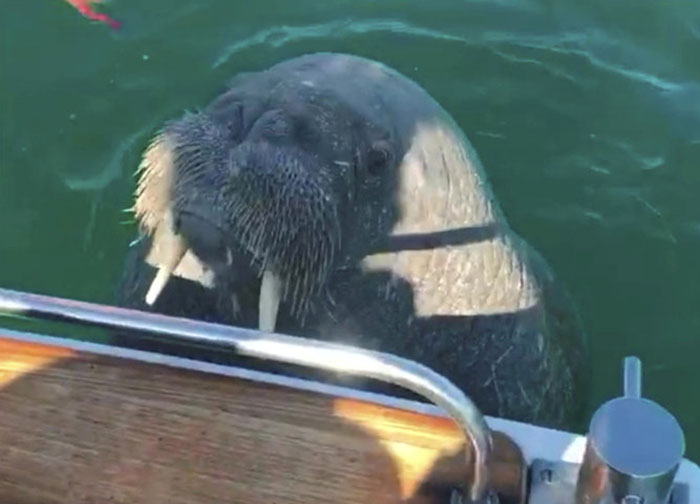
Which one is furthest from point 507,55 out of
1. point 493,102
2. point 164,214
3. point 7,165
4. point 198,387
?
point 198,387

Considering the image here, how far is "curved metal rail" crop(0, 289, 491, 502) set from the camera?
350 cm

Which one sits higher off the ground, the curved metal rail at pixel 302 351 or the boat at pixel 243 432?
the curved metal rail at pixel 302 351

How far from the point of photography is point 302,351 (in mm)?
3574

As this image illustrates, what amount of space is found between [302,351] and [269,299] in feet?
5.56

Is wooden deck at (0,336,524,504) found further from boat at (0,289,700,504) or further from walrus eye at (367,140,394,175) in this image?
walrus eye at (367,140,394,175)

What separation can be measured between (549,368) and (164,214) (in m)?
1.97

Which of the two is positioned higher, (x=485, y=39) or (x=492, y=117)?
(x=485, y=39)

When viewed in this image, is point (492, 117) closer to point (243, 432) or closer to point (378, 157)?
point (378, 157)

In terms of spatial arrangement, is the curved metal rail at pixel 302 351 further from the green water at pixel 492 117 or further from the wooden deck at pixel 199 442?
the green water at pixel 492 117

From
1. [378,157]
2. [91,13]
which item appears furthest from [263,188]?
[91,13]

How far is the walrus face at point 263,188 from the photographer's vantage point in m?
5.02

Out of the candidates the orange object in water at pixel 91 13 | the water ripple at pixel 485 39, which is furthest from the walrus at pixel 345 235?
the orange object in water at pixel 91 13

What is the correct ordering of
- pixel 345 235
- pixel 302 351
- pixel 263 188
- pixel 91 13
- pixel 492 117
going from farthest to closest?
pixel 91 13 → pixel 492 117 → pixel 345 235 → pixel 263 188 → pixel 302 351

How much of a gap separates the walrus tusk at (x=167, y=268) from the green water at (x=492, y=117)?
2230 millimetres
